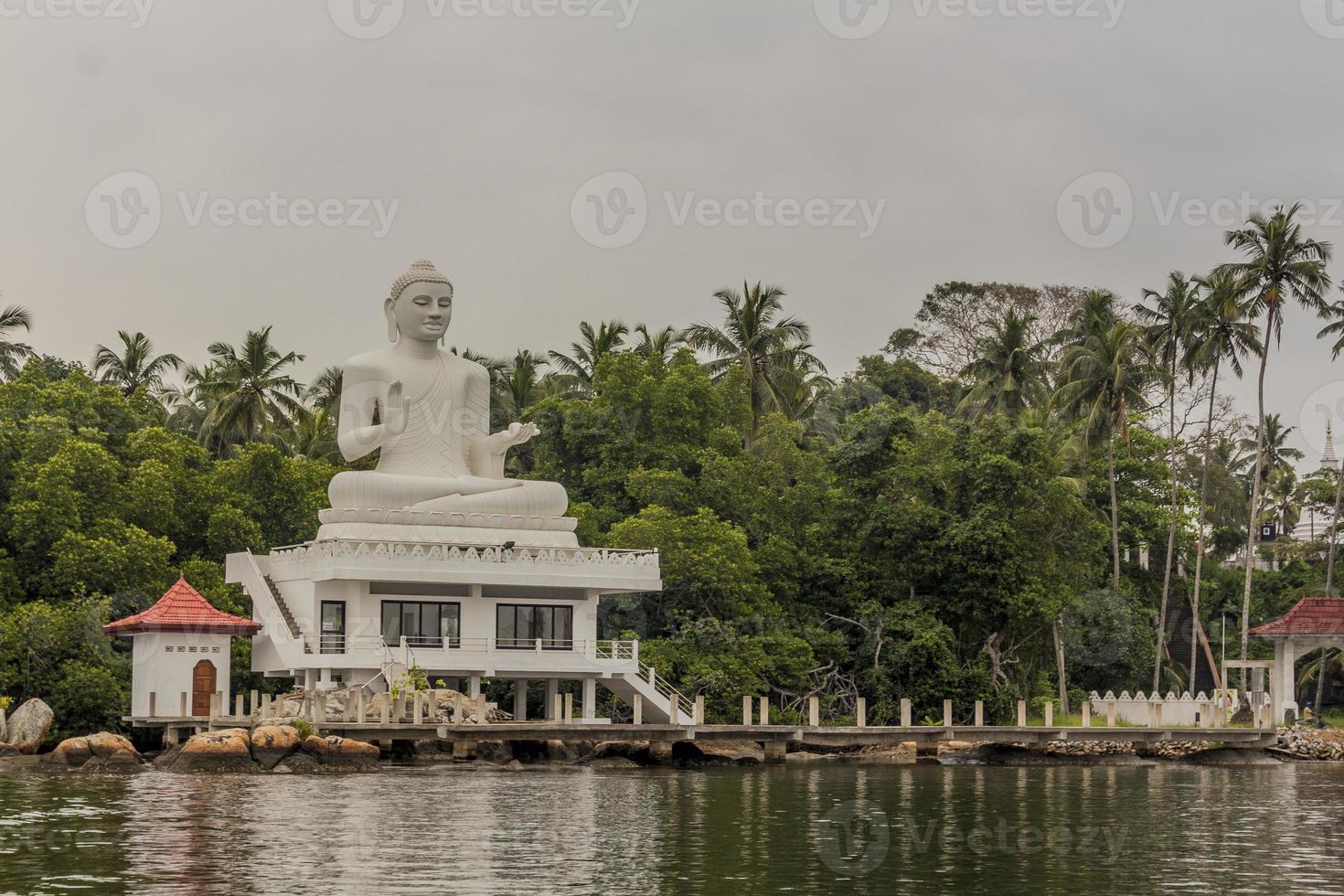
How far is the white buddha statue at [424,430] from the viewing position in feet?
159

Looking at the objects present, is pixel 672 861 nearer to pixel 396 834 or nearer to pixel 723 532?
pixel 396 834

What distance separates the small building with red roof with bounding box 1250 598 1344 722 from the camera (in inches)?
2167

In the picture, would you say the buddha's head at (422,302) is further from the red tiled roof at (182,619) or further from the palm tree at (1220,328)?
the palm tree at (1220,328)

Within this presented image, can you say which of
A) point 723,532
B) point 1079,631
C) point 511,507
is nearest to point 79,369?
point 511,507

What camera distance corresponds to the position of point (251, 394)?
63.6m

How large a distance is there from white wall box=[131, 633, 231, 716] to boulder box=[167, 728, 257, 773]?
579cm

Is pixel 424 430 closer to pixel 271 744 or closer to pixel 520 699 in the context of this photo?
pixel 520 699

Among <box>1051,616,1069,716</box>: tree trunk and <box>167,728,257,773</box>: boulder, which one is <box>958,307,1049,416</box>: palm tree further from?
<box>167,728,257,773</box>: boulder

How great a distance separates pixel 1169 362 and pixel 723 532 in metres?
19.4

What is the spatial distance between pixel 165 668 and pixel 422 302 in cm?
1139

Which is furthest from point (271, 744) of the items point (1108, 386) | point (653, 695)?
point (1108, 386)

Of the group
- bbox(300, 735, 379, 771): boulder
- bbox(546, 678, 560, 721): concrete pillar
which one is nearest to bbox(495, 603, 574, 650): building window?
bbox(546, 678, 560, 721): concrete pillar

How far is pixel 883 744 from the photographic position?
47.1 meters

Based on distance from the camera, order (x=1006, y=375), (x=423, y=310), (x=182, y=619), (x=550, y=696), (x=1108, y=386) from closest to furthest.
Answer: (x=182, y=619), (x=550, y=696), (x=423, y=310), (x=1108, y=386), (x=1006, y=375)
